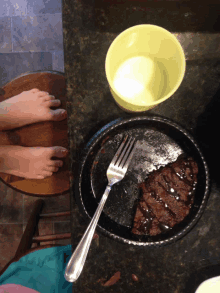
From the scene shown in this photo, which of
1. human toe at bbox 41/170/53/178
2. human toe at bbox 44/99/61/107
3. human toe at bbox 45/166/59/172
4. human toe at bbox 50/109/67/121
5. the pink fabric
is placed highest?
human toe at bbox 44/99/61/107

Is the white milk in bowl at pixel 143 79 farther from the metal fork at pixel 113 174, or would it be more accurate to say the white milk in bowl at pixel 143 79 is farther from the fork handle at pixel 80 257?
the fork handle at pixel 80 257

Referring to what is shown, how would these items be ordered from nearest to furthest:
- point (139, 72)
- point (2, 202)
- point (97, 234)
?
point (139, 72), point (97, 234), point (2, 202)

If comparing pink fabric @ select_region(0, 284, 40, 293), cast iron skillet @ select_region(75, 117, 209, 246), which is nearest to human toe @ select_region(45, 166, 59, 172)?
cast iron skillet @ select_region(75, 117, 209, 246)

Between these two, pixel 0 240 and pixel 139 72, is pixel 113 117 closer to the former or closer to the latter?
pixel 139 72

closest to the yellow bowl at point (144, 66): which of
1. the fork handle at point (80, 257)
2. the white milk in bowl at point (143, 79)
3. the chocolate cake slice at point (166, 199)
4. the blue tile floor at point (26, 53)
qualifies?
the white milk in bowl at point (143, 79)

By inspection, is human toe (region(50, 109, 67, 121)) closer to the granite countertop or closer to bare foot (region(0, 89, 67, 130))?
bare foot (region(0, 89, 67, 130))

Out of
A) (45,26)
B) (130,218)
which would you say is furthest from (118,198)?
(45,26)
